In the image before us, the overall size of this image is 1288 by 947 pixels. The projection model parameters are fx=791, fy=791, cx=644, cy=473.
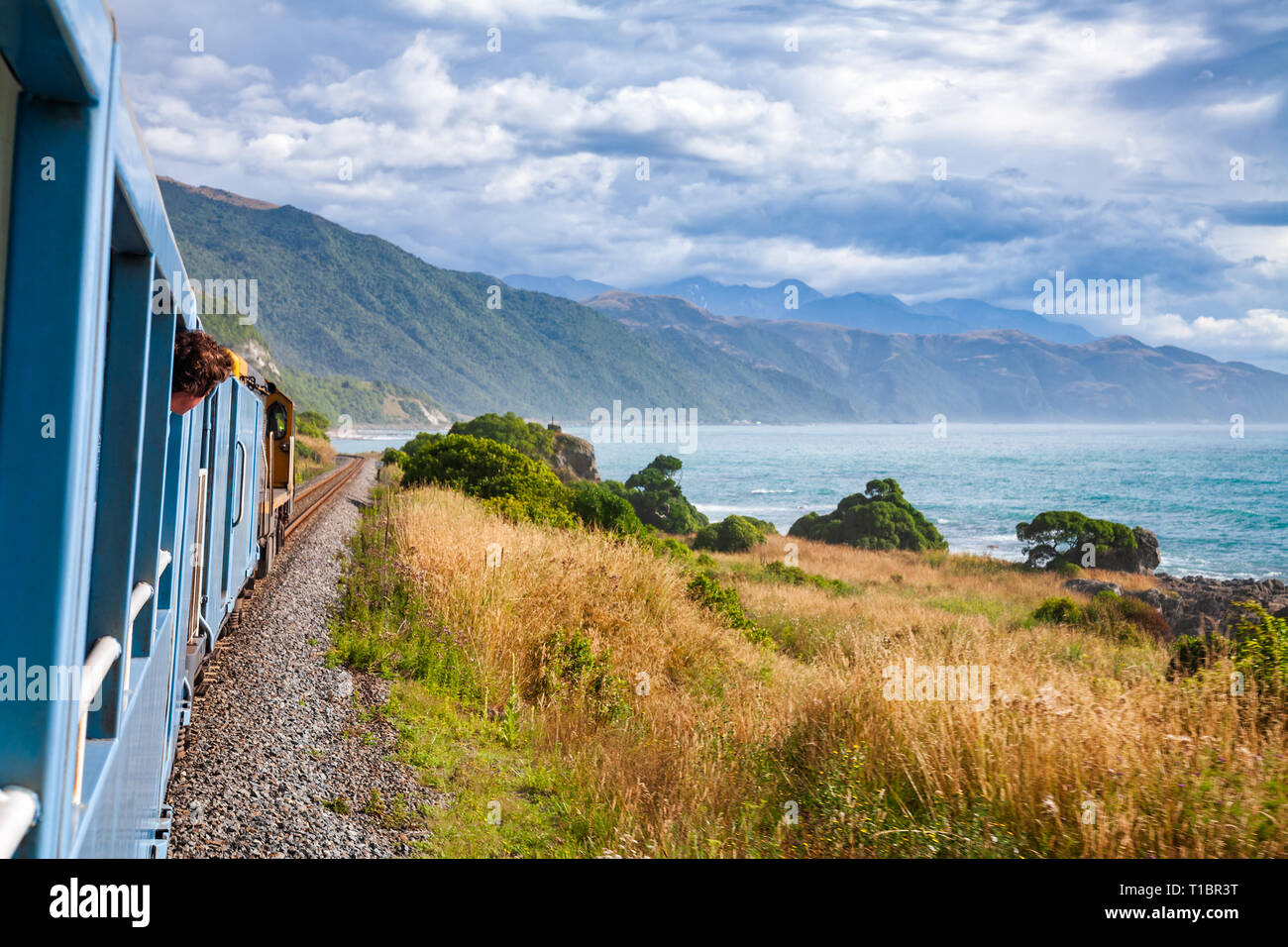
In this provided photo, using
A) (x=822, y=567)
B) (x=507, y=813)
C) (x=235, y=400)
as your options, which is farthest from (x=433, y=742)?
(x=822, y=567)

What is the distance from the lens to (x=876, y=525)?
37750 mm

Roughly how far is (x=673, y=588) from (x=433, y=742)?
551 centimetres

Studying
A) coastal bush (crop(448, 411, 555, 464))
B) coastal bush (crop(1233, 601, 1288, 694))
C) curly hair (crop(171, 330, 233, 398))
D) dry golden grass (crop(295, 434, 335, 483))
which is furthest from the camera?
coastal bush (crop(448, 411, 555, 464))

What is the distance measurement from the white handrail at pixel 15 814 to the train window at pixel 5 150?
793 mm

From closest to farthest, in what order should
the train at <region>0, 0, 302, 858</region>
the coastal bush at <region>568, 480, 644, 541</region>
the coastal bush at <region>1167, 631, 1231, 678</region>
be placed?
the train at <region>0, 0, 302, 858</region>, the coastal bush at <region>1167, 631, 1231, 678</region>, the coastal bush at <region>568, 480, 644, 541</region>

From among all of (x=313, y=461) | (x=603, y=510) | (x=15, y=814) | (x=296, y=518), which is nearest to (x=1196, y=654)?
(x=15, y=814)

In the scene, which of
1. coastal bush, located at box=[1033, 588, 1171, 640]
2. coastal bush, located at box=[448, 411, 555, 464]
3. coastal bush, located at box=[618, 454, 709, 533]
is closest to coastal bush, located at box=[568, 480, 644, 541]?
coastal bush, located at box=[1033, 588, 1171, 640]

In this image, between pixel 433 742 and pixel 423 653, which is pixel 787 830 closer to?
pixel 433 742

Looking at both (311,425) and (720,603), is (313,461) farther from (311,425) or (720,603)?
(720,603)

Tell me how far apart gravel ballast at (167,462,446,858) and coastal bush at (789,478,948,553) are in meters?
32.5

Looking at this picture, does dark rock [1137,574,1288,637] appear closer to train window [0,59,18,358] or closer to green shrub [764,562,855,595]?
green shrub [764,562,855,595]

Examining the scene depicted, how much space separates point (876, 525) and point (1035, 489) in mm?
75183

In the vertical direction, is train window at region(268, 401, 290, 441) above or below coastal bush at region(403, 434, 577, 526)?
above

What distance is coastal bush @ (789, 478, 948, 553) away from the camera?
37.4 metres
